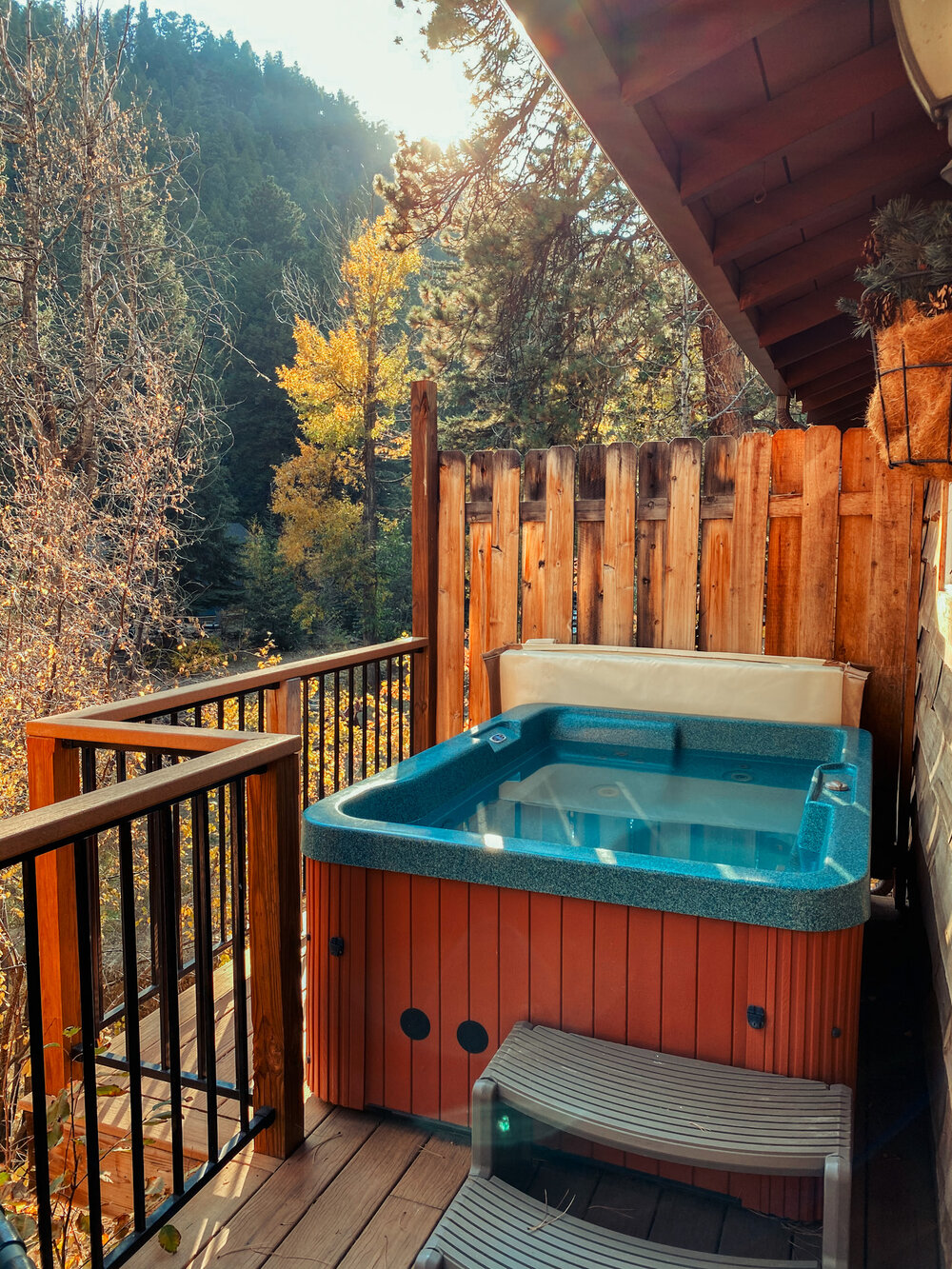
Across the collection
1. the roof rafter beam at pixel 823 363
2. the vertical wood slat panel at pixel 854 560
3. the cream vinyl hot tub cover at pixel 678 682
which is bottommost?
the cream vinyl hot tub cover at pixel 678 682

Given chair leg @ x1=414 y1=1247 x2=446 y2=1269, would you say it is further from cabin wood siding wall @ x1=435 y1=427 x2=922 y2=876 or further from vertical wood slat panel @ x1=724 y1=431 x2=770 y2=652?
vertical wood slat panel @ x1=724 y1=431 x2=770 y2=652

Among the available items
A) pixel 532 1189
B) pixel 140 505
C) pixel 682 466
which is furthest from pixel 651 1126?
pixel 140 505

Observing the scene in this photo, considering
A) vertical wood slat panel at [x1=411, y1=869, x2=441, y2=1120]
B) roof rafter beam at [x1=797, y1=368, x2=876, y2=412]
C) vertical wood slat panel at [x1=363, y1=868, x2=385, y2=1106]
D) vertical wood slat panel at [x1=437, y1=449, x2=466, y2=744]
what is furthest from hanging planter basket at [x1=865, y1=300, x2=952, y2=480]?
roof rafter beam at [x1=797, y1=368, x2=876, y2=412]

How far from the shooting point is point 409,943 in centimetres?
198

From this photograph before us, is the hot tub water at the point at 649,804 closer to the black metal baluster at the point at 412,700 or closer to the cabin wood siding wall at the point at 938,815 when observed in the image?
the cabin wood siding wall at the point at 938,815

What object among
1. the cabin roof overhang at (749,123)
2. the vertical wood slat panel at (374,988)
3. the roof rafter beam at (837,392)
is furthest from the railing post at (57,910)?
the roof rafter beam at (837,392)

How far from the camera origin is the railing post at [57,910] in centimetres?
202

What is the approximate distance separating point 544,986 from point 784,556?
7.97ft

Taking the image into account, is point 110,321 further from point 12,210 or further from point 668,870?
point 668,870

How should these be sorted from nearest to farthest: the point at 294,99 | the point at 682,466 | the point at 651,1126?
1. the point at 651,1126
2. the point at 682,466
3. the point at 294,99

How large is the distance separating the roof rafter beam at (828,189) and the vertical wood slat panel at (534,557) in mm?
1558

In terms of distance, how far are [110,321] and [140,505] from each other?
2.37 meters

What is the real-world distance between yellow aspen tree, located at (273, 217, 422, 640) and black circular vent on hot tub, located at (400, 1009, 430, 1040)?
611 inches

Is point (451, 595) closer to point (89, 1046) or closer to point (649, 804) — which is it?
point (649, 804)
